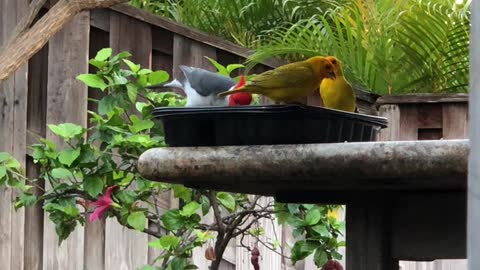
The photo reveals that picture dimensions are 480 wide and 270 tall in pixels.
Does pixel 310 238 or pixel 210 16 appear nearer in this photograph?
pixel 310 238

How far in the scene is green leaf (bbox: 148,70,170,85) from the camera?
10.4 ft

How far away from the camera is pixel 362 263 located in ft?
5.97

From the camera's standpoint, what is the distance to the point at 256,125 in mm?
1450

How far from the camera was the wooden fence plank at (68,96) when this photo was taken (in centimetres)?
400

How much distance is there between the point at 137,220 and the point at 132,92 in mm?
383

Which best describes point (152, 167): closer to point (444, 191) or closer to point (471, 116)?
point (444, 191)

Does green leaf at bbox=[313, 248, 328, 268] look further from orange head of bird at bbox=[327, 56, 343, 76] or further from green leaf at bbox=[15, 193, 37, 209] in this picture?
orange head of bird at bbox=[327, 56, 343, 76]

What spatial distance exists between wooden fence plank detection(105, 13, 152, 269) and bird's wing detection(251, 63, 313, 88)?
6.94 feet

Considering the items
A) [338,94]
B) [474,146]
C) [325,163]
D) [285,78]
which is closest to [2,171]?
[338,94]

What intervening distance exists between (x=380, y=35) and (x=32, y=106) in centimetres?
146

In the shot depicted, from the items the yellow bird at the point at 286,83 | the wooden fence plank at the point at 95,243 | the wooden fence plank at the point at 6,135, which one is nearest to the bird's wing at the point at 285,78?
the yellow bird at the point at 286,83

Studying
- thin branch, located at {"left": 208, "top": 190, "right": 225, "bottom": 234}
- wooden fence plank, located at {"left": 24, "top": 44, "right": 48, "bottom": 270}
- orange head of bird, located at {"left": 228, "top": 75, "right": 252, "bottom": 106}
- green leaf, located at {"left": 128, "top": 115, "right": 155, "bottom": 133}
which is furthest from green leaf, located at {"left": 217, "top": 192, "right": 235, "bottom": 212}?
orange head of bird, located at {"left": 228, "top": 75, "right": 252, "bottom": 106}

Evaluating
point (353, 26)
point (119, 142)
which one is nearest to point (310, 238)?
point (119, 142)

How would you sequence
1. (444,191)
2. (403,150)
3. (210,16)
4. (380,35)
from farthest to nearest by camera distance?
(210,16) < (380,35) < (444,191) < (403,150)
